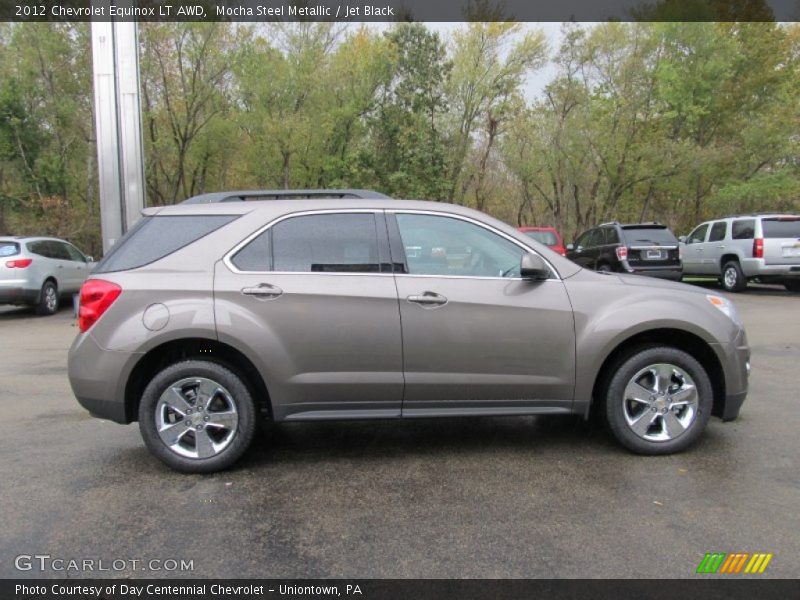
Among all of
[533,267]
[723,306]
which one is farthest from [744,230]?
[533,267]

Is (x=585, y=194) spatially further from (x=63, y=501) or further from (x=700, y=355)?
(x=63, y=501)

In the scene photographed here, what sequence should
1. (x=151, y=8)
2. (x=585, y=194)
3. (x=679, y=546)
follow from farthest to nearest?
(x=585, y=194) < (x=151, y=8) < (x=679, y=546)

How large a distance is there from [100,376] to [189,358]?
0.55 metres

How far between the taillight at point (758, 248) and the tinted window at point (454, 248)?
1237 cm

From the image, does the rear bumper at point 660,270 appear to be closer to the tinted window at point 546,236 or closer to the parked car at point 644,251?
the parked car at point 644,251

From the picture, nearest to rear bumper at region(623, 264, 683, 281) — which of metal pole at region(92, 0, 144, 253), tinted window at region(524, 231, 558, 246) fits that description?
tinted window at region(524, 231, 558, 246)

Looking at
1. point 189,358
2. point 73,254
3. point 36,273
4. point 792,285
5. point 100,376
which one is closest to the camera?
point 100,376

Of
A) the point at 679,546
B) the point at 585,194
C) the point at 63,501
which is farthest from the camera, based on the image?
the point at 585,194

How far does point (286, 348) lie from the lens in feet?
12.6

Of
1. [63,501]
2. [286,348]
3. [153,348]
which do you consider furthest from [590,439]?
[63,501]

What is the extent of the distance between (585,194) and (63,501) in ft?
108

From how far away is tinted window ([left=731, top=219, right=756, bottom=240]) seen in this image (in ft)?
47.1

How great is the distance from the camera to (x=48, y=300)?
12.7 m

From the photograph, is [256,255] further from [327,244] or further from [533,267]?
[533,267]
